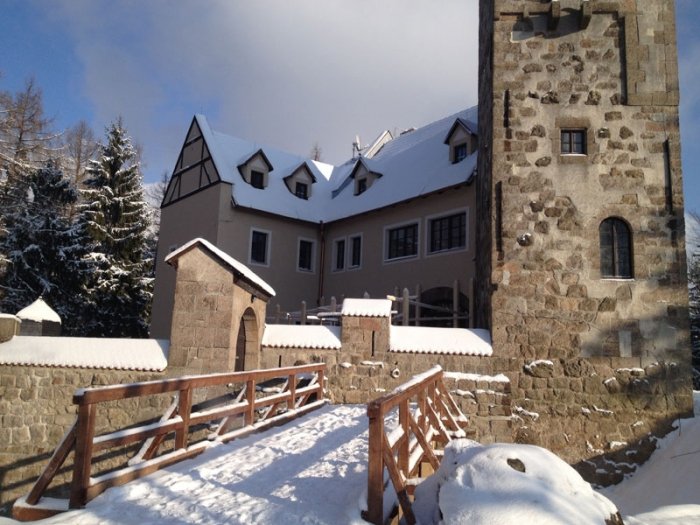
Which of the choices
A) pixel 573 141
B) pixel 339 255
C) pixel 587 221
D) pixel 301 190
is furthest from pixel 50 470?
pixel 301 190

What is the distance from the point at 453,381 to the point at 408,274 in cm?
847

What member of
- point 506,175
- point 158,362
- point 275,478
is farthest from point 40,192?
A: point 275,478

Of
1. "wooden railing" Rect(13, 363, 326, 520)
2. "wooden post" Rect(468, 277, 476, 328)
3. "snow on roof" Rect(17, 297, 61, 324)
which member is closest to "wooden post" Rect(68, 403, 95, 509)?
"wooden railing" Rect(13, 363, 326, 520)

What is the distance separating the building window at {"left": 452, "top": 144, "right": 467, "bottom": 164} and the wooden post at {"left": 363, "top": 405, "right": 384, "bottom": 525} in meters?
14.6

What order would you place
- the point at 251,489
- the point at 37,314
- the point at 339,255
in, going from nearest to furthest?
the point at 251,489 → the point at 37,314 → the point at 339,255

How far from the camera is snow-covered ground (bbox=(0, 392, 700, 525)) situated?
3943mm

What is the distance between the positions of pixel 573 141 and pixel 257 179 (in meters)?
13.2

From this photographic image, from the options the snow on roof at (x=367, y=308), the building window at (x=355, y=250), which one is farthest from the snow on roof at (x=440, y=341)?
the building window at (x=355, y=250)

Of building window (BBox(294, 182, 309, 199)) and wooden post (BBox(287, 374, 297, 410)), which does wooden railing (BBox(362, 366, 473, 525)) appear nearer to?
wooden post (BBox(287, 374, 297, 410))

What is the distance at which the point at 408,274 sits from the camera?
18094 millimetres

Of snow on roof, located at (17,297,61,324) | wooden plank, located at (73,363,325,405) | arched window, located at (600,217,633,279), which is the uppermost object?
arched window, located at (600,217,633,279)

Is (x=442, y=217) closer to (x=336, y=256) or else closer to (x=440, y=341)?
(x=336, y=256)

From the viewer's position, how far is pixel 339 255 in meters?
21.4

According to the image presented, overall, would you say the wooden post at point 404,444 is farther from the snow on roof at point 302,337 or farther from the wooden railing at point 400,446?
the snow on roof at point 302,337
